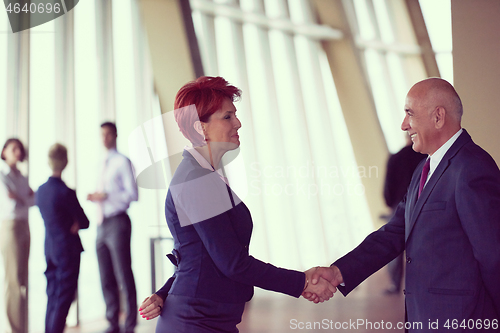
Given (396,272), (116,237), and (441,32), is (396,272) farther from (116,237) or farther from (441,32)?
(116,237)

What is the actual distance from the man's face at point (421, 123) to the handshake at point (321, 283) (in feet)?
2.28

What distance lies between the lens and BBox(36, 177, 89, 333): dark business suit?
3230mm

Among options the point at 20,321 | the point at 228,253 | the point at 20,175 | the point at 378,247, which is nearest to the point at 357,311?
the point at 378,247

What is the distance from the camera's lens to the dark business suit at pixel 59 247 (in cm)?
323

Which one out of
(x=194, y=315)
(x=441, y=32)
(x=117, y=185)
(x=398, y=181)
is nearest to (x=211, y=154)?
(x=194, y=315)

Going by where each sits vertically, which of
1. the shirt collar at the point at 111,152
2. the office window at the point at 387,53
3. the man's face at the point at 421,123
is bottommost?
the man's face at the point at 421,123

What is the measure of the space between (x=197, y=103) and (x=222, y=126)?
0.13m

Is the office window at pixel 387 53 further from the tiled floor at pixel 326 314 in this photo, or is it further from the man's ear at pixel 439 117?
the man's ear at pixel 439 117

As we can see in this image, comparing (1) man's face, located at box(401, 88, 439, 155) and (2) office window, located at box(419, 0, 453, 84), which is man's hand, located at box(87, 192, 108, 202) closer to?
(1) man's face, located at box(401, 88, 439, 155)

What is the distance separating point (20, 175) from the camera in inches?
134

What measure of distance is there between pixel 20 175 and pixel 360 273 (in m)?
2.79

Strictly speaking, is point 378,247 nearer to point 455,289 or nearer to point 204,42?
point 455,289

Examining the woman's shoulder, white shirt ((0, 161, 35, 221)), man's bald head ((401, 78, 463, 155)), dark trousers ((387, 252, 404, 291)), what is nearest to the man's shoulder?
man's bald head ((401, 78, 463, 155))

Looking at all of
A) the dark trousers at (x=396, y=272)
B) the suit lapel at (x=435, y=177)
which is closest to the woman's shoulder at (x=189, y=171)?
the suit lapel at (x=435, y=177)
